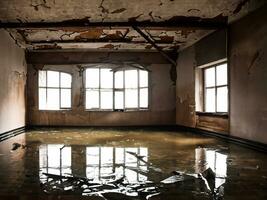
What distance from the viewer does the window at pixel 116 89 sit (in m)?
10.3

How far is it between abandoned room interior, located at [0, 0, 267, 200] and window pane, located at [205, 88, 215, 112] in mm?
28

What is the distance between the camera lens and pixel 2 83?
731cm

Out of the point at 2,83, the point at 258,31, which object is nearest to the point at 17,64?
the point at 2,83

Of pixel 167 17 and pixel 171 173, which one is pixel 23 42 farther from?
pixel 171 173

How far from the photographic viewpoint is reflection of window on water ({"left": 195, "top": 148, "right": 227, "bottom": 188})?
3.35m

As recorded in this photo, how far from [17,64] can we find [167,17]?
4946 millimetres

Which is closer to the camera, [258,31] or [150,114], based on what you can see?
[258,31]

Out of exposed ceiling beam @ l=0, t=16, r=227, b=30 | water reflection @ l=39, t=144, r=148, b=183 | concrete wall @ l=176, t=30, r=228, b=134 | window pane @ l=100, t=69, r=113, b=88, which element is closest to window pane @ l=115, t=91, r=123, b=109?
window pane @ l=100, t=69, r=113, b=88

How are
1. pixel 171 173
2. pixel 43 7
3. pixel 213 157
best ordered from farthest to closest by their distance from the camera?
pixel 43 7 < pixel 213 157 < pixel 171 173

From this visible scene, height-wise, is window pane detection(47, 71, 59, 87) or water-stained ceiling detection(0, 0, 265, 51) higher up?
water-stained ceiling detection(0, 0, 265, 51)

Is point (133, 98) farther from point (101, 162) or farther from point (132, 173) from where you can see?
point (132, 173)

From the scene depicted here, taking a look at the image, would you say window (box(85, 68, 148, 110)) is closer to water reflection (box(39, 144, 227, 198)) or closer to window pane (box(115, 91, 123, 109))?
window pane (box(115, 91, 123, 109))

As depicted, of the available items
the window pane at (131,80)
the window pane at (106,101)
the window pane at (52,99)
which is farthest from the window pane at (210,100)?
the window pane at (52,99)

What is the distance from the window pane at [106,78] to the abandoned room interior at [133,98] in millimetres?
36
